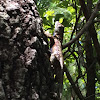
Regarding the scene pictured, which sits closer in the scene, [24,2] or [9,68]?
[9,68]

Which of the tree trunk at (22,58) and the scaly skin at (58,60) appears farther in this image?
the scaly skin at (58,60)

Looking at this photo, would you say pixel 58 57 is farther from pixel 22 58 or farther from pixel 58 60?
pixel 22 58

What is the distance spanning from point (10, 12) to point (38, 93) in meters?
0.32

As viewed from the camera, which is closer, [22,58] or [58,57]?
[22,58]

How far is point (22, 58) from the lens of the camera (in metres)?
0.66

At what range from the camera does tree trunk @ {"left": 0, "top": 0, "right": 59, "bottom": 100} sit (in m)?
0.62

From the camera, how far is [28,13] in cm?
80

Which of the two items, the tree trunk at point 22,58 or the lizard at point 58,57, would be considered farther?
the lizard at point 58,57

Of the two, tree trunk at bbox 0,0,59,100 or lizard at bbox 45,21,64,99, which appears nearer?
tree trunk at bbox 0,0,59,100

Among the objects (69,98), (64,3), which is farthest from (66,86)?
(64,3)

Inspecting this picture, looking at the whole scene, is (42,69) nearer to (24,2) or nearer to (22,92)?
(22,92)

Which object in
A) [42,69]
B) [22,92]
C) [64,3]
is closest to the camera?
[22,92]

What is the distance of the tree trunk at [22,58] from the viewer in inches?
24.3

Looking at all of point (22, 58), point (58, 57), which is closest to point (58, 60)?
point (58, 57)
